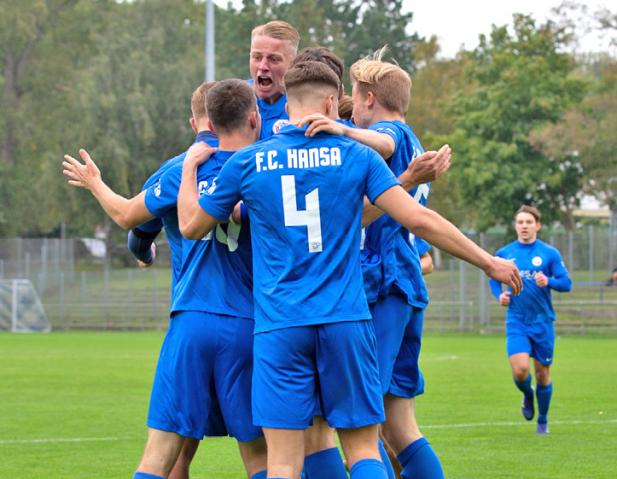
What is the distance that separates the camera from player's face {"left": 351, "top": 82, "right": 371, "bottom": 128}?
636cm

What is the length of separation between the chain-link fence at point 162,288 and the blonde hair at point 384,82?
25726 millimetres

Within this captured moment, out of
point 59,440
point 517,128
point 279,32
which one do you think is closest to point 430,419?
point 59,440

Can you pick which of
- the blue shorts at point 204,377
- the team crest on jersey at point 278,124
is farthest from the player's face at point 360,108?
the blue shorts at point 204,377

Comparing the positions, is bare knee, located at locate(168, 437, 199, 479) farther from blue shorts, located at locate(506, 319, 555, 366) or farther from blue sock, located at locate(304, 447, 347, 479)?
blue shorts, located at locate(506, 319, 555, 366)

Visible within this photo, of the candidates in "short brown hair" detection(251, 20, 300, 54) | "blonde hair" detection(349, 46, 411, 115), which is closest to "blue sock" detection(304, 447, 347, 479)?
"blonde hair" detection(349, 46, 411, 115)

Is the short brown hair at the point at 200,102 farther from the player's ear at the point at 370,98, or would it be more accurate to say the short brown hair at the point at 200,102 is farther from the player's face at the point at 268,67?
the player's ear at the point at 370,98

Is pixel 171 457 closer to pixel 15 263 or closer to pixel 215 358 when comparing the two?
pixel 215 358

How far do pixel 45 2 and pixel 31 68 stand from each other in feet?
14.5

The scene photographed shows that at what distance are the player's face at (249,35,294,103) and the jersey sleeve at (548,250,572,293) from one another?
6.49 meters

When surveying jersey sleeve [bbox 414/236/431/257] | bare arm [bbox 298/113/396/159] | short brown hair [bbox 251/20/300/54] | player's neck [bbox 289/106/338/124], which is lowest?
jersey sleeve [bbox 414/236/431/257]

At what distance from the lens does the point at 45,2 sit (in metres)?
57.4

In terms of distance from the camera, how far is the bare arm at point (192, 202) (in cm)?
554

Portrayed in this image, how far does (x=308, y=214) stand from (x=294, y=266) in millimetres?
228

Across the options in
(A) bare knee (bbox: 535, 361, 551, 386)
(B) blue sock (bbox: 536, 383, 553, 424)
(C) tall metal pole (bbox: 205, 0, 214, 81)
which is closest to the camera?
(B) blue sock (bbox: 536, 383, 553, 424)
